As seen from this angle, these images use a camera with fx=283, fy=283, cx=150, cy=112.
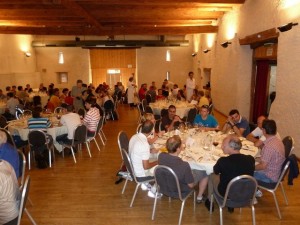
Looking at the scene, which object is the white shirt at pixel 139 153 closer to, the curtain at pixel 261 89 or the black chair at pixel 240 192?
the black chair at pixel 240 192

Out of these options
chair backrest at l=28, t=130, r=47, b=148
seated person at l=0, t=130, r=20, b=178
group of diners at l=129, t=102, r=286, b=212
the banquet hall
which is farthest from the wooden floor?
seated person at l=0, t=130, r=20, b=178

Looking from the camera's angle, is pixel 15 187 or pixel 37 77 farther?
pixel 37 77

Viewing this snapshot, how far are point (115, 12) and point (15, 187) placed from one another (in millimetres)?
8361

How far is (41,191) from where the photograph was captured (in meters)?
4.60

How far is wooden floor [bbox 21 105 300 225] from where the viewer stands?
3727 millimetres

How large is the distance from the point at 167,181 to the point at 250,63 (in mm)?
7023

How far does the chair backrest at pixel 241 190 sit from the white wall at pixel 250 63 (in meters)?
3.24

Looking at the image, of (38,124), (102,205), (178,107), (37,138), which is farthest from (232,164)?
(178,107)

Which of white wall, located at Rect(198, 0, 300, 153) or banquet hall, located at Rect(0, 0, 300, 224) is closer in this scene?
banquet hall, located at Rect(0, 0, 300, 224)

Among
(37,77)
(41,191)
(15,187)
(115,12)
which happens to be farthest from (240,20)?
(37,77)

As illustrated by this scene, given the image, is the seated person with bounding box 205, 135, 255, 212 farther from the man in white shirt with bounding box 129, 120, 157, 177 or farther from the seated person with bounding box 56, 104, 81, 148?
the seated person with bounding box 56, 104, 81, 148

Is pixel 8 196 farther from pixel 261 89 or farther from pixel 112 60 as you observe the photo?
pixel 112 60

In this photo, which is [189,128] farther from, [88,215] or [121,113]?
[121,113]

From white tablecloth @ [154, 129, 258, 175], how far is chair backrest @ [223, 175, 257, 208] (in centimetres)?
52
